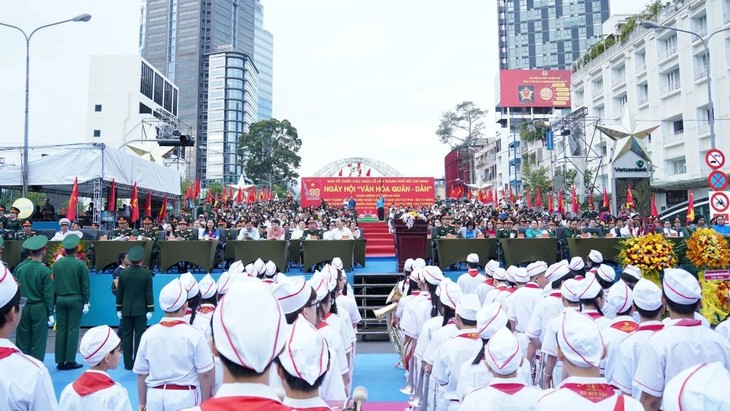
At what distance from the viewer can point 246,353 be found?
1.44 m

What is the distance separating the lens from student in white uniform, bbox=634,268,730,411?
2.91 m

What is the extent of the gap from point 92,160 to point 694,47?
29005mm

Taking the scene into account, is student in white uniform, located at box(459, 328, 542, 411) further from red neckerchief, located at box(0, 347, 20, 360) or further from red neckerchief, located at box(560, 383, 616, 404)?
red neckerchief, located at box(0, 347, 20, 360)

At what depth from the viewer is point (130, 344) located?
24.1 ft

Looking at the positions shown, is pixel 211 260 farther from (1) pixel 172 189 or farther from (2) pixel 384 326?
(1) pixel 172 189

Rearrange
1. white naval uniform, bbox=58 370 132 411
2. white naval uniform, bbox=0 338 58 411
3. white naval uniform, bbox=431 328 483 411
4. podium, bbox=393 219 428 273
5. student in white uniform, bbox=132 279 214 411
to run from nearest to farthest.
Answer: white naval uniform, bbox=0 338 58 411 < white naval uniform, bbox=58 370 132 411 < student in white uniform, bbox=132 279 214 411 < white naval uniform, bbox=431 328 483 411 < podium, bbox=393 219 428 273

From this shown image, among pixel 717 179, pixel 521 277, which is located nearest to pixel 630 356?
pixel 521 277

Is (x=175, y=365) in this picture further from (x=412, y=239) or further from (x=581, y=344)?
(x=412, y=239)

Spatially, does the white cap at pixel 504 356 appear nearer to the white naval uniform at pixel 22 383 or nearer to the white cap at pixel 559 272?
the white naval uniform at pixel 22 383

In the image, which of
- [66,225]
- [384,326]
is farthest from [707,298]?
[66,225]

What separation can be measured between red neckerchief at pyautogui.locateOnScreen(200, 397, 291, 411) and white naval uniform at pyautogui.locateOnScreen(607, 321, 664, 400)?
2.67 m

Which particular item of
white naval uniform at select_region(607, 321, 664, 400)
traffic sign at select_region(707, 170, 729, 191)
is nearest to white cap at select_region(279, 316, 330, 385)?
white naval uniform at select_region(607, 321, 664, 400)

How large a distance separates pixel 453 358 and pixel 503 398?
1.23 m

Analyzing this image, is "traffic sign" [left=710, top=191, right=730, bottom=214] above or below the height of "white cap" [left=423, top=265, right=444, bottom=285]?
above
